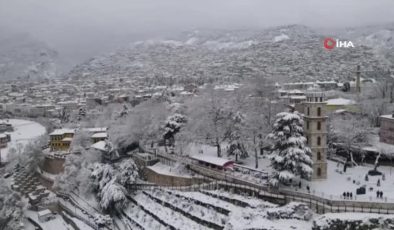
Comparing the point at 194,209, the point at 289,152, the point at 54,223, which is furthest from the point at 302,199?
the point at 54,223

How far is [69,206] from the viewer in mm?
39250

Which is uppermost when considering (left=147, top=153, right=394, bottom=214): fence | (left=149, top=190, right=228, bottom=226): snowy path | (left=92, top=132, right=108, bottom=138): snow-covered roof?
(left=147, top=153, right=394, bottom=214): fence

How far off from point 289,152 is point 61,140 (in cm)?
3533

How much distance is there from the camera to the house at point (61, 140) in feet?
173

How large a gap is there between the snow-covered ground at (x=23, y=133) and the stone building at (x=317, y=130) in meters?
41.8

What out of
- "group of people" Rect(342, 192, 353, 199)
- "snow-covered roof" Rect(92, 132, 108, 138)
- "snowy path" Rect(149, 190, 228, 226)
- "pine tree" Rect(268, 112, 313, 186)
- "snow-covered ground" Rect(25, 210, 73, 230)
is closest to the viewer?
"group of people" Rect(342, 192, 353, 199)

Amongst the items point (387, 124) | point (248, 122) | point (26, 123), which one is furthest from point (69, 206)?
point (26, 123)

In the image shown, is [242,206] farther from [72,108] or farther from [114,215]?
[72,108]

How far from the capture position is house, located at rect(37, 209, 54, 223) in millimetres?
38750

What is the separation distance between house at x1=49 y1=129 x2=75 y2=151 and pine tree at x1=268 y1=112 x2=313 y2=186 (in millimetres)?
32781

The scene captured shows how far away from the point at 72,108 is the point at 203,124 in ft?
214

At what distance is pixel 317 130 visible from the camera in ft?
96.8

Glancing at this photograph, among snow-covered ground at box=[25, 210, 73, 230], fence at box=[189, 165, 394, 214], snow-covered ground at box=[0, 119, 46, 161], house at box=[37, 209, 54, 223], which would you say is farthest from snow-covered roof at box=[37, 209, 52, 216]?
snow-covered ground at box=[0, 119, 46, 161]

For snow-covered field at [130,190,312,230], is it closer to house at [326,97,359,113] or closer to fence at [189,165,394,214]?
fence at [189,165,394,214]
